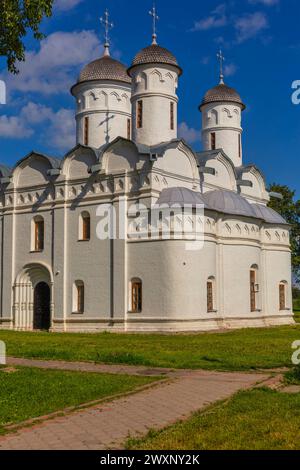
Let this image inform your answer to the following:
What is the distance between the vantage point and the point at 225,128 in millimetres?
30125

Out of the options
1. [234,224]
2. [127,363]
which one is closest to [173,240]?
→ [234,224]

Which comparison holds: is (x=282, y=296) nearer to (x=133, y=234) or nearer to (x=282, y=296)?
(x=282, y=296)

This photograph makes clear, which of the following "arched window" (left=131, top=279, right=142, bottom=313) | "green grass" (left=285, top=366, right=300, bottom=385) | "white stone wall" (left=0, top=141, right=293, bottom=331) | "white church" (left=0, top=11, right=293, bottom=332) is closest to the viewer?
"green grass" (left=285, top=366, right=300, bottom=385)

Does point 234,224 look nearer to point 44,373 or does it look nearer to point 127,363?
point 127,363

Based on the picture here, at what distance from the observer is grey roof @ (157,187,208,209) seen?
2202 cm

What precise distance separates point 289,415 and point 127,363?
5.91 m

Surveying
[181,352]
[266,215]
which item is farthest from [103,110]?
[181,352]

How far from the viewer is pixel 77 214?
24.3m

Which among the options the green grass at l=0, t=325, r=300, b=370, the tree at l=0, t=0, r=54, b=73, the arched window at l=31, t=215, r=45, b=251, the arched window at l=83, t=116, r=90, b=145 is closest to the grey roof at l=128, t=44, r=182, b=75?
the arched window at l=83, t=116, r=90, b=145

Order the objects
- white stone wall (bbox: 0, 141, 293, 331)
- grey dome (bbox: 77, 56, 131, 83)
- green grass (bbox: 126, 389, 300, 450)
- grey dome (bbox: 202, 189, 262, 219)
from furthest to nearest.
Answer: grey dome (bbox: 77, 56, 131, 83) → grey dome (bbox: 202, 189, 262, 219) → white stone wall (bbox: 0, 141, 293, 331) → green grass (bbox: 126, 389, 300, 450)

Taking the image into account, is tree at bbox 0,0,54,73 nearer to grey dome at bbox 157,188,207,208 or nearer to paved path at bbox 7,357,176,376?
paved path at bbox 7,357,176,376

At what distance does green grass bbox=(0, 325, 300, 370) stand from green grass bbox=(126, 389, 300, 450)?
159 inches

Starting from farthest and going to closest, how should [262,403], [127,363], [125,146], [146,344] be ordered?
[125,146], [146,344], [127,363], [262,403]

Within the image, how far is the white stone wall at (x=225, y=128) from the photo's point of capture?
98.7 feet
